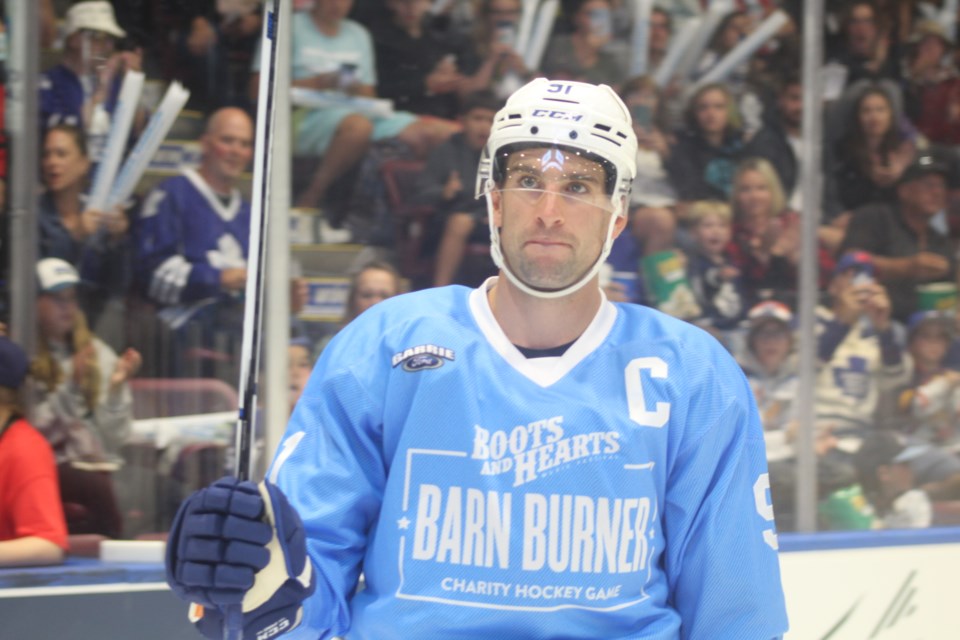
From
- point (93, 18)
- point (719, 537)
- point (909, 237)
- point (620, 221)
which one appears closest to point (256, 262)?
point (620, 221)

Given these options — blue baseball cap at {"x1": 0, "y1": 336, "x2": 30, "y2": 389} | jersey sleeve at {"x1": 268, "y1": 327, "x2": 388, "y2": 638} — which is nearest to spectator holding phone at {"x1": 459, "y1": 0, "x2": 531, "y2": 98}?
blue baseball cap at {"x1": 0, "y1": 336, "x2": 30, "y2": 389}

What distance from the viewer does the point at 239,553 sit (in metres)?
1.75

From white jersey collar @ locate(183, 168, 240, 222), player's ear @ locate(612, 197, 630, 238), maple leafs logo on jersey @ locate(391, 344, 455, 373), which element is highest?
white jersey collar @ locate(183, 168, 240, 222)

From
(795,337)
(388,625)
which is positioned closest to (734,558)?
(388,625)

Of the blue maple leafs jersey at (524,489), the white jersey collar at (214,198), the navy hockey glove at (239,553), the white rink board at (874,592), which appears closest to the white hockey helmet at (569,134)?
the blue maple leafs jersey at (524,489)

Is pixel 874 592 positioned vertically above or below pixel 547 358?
below

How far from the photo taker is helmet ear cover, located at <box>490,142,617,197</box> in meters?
2.12

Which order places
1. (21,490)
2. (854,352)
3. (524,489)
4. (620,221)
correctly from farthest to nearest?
(854,352), (21,490), (620,221), (524,489)

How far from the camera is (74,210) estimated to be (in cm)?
338

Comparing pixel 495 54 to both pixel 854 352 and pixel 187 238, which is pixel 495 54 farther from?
pixel 854 352

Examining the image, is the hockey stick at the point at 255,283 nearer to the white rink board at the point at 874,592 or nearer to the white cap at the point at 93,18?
the white cap at the point at 93,18

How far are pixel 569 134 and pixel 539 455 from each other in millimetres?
482

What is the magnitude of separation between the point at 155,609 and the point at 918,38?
2868mm

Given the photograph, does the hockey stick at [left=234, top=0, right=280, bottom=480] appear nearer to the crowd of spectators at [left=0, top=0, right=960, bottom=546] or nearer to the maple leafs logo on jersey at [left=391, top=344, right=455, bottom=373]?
the maple leafs logo on jersey at [left=391, top=344, right=455, bottom=373]
